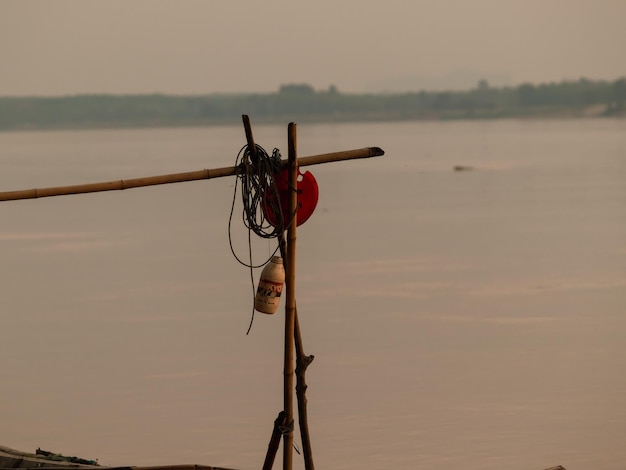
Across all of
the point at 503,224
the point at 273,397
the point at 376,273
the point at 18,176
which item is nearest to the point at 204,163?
the point at 18,176

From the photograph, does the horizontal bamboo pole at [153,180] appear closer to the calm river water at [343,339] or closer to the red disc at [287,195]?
the red disc at [287,195]

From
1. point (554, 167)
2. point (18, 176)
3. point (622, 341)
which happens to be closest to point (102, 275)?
point (622, 341)

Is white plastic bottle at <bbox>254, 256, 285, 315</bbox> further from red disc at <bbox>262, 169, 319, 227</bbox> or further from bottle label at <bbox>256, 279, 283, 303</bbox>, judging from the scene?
red disc at <bbox>262, 169, 319, 227</bbox>

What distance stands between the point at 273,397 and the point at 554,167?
2491 cm

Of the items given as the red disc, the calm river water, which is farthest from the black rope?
the calm river water

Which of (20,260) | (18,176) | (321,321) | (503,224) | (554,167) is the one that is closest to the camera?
(321,321)

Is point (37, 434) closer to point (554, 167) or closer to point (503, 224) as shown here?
point (503, 224)

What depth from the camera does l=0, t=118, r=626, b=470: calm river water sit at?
7.82 metres

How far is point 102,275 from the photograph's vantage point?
48.8 ft

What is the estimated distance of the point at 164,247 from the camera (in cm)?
1719

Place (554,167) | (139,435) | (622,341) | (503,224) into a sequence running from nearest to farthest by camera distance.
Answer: (139,435), (622,341), (503,224), (554,167)

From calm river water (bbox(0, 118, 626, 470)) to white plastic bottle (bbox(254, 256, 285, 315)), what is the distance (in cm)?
170

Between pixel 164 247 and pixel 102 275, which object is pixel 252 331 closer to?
pixel 102 275

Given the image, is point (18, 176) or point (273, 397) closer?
point (273, 397)
